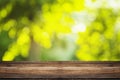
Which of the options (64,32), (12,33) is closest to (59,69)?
(64,32)

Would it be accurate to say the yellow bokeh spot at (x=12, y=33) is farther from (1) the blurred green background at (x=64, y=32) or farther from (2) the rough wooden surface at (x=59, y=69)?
(2) the rough wooden surface at (x=59, y=69)

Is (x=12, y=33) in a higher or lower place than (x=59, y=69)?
higher

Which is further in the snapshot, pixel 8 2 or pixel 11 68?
pixel 8 2

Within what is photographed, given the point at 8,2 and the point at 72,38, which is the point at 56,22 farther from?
the point at 8,2

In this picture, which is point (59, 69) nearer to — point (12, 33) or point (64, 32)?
point (64, 32)

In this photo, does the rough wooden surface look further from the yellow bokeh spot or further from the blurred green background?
the yellow bokeh spot

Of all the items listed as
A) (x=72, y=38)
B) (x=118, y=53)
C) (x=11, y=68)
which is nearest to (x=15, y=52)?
(x=11, y=68)
